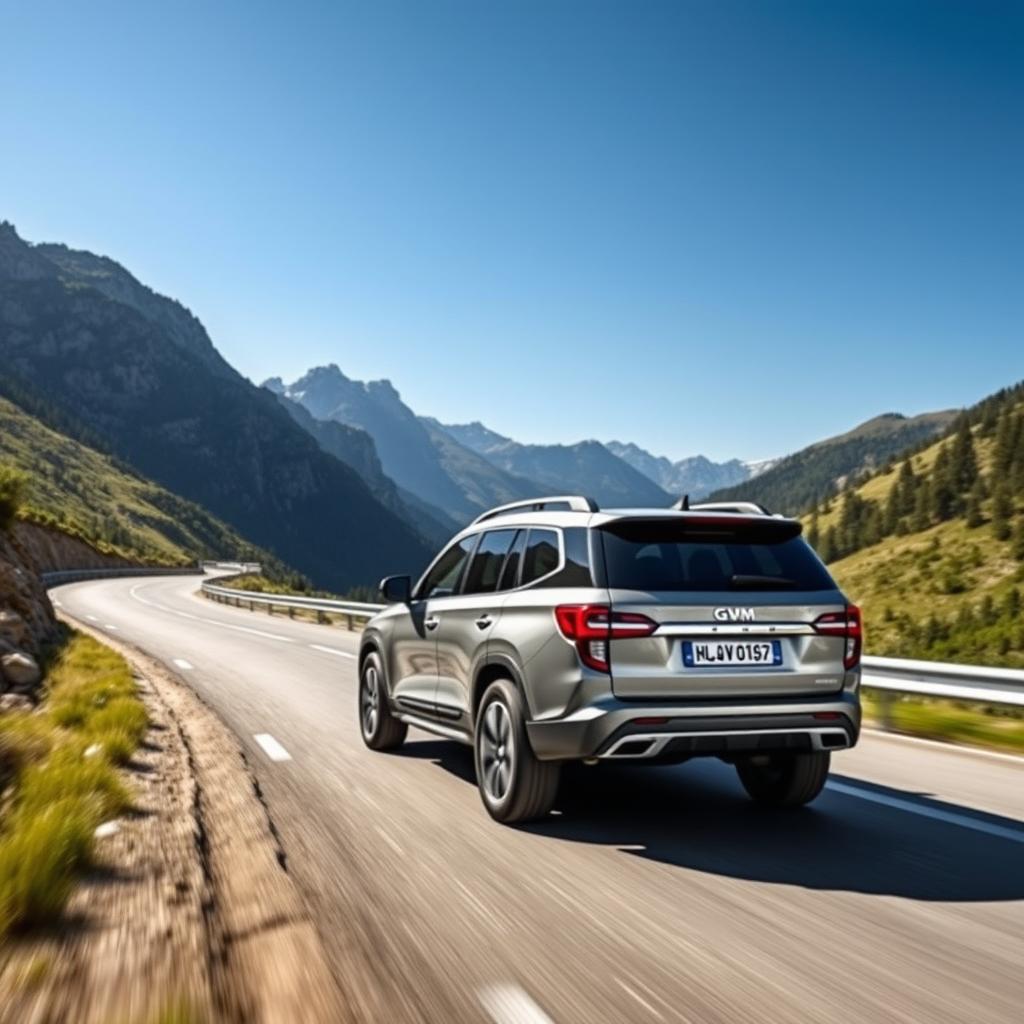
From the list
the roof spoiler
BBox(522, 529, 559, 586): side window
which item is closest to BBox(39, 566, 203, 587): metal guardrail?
BBox(522, 529, 559, 586): side window

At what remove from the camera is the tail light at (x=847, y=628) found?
5.35 m

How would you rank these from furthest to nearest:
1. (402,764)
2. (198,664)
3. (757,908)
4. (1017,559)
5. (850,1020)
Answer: (1017,559) < (198,664) < (402,764) < (757,908) < (850,1020)

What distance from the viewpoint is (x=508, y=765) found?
5586 mm

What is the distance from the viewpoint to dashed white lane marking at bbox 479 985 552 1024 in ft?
9.92

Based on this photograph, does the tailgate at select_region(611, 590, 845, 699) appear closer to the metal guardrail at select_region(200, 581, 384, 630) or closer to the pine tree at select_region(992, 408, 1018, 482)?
the metal guardrail at select_region(200, 581, 384, 630)

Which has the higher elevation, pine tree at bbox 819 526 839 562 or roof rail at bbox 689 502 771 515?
pine tree at bbox 819 526 839 562

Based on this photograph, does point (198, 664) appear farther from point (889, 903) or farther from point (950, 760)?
point (889, 903)

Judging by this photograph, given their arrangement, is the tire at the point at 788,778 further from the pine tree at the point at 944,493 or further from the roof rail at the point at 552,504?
the pine tree at the point at 944,493

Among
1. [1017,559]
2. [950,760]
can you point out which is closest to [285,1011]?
[950,760]

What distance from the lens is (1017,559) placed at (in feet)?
346

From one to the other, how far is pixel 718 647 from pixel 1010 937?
5.82 feet

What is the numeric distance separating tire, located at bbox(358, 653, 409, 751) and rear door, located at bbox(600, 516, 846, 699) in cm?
318

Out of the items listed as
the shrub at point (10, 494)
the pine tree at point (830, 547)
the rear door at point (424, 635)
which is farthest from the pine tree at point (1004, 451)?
the rear door at point (424, 635)

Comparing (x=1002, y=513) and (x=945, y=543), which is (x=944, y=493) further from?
(x=1002, y=513)
